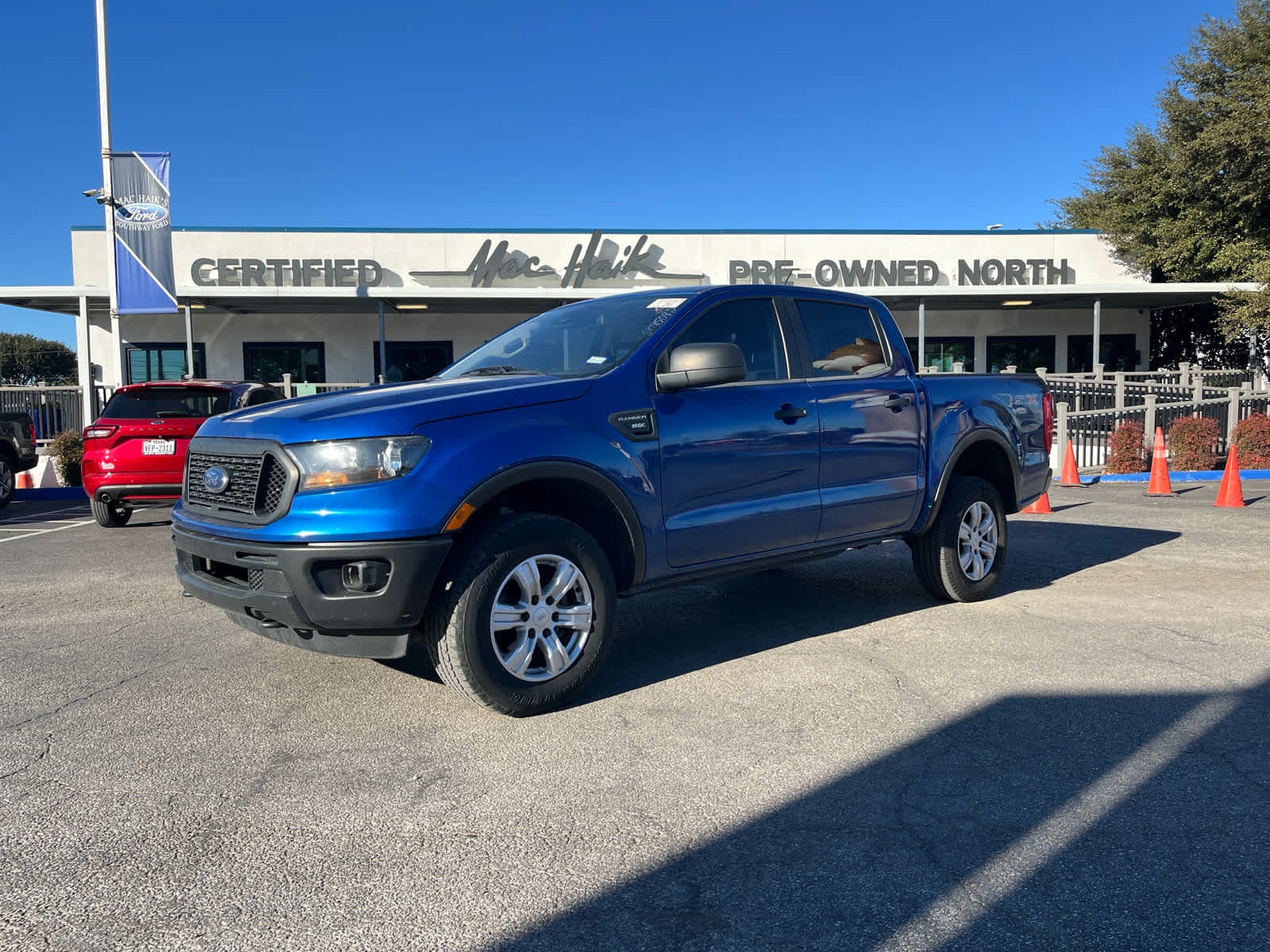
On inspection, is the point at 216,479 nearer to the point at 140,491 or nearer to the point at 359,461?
the point at 359,461

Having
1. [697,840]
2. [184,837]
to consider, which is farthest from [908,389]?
[184,837]

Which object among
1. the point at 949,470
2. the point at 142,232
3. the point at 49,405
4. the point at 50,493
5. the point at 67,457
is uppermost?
the point at 142,232

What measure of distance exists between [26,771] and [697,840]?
251 cm

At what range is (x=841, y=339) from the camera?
19.1 ft

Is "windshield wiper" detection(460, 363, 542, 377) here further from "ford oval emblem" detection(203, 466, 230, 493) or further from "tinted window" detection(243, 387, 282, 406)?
"tinted window" detection(243, 387, 282, 406)

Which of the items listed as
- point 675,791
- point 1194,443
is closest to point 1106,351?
point 1194,443

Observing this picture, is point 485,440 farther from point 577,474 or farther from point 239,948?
point 239,948

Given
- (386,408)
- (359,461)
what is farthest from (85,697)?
(386,408)

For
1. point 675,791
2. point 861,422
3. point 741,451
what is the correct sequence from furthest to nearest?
1. point 861,422
2. point 741,451
3. point 675,791

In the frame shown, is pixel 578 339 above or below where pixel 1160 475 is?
above

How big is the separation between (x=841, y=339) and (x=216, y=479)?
3.46 meters

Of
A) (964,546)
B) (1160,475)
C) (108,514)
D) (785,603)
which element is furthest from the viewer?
(1160,475)

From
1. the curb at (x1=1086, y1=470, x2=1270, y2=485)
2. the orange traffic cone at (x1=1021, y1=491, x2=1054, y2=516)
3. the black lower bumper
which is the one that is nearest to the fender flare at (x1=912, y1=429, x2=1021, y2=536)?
the orange traffic cone at (x1=1021, y1=491, x2=1054, y2=516)

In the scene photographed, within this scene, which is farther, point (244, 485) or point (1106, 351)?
point (1106, 351)
